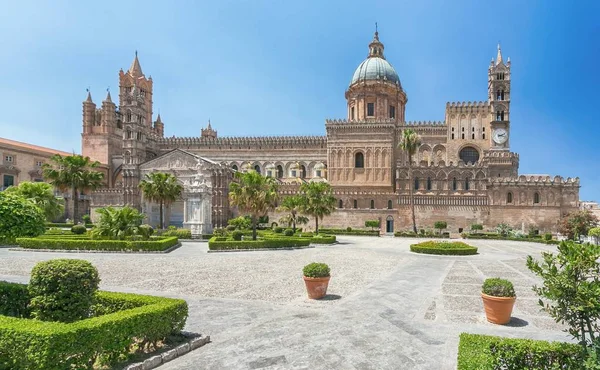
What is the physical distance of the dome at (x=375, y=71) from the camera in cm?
6025

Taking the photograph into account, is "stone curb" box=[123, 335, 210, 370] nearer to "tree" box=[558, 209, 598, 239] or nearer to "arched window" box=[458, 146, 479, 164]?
"tree" box=[558, 209, 598, 239]

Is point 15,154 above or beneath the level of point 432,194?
above

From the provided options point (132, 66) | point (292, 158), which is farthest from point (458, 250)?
point (132, 66)

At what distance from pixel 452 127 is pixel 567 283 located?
181 feet

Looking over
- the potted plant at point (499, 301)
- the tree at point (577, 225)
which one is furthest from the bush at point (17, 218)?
the tree at point (577, 225)

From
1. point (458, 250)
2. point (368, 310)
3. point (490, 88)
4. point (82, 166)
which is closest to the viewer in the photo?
point (368, 310)

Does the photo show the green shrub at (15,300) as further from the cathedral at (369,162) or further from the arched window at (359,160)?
the arched window at (359,160)

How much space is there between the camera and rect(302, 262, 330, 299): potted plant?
39.3 ft

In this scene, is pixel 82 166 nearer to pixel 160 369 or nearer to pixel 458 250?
pixel 458 250

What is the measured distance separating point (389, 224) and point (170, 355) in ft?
152

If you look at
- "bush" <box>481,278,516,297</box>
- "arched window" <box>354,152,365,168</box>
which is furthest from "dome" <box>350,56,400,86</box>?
"bush" <box>481,278,516,297</box>

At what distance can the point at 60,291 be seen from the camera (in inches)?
289

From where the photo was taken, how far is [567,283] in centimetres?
579

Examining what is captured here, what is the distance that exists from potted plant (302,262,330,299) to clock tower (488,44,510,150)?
50436mm
